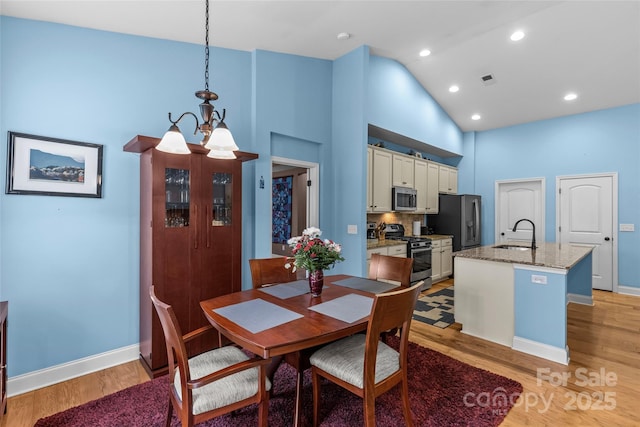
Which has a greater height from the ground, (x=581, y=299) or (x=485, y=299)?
(x=485, y=299)

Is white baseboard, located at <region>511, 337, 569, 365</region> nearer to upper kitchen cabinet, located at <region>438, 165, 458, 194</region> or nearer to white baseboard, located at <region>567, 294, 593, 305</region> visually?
white baseboard, located at <region>567, 294, 593, 305</region>

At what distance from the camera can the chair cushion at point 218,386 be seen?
1450mm

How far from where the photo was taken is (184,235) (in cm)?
257

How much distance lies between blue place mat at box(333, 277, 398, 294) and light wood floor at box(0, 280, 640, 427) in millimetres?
1079

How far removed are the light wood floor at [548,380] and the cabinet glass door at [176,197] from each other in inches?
51.3

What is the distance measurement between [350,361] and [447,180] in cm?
546

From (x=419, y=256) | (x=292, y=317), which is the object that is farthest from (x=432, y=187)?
(x=292, y=317)

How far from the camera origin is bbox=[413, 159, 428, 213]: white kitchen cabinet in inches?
212

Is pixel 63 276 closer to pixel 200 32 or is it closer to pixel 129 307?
pixel 129 307

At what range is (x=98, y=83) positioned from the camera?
2.47m

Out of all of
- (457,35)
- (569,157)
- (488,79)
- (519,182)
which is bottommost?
(519,182)

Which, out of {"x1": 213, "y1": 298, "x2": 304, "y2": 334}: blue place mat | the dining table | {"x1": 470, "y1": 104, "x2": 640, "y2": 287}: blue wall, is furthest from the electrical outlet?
{"x1": 470, "y1": 104, "x2": 640, "y2": 287}: blue wall

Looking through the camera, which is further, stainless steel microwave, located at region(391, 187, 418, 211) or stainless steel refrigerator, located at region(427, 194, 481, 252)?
stainless steel refrigerator, located at region(427, 194, 481, 252)

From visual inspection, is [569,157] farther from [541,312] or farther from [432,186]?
[541,312]
